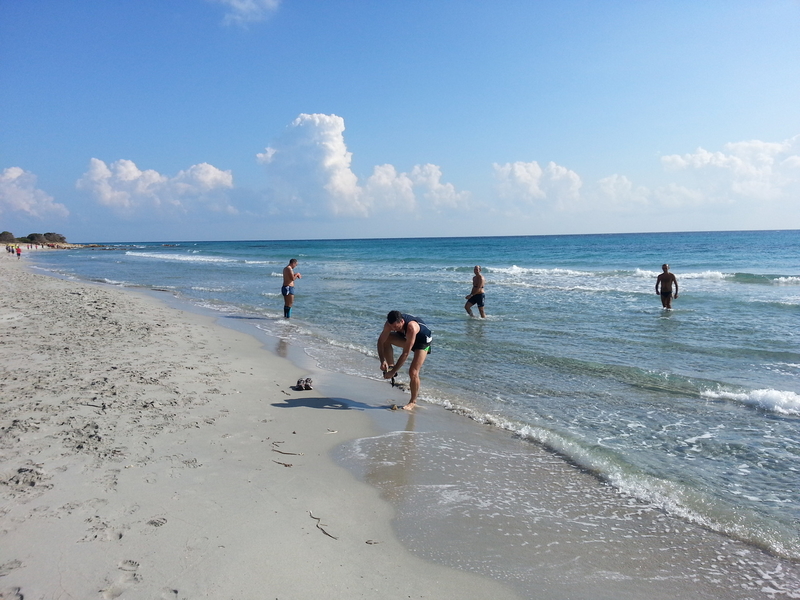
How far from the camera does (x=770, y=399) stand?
21.9 feet

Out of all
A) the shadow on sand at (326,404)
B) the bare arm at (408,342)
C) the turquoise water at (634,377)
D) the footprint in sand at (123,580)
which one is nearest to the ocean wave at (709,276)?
the turquoise water at (634,377)

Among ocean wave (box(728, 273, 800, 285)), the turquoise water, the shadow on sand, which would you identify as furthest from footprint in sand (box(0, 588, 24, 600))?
ocean wave (box(728, 273, 800, 285))

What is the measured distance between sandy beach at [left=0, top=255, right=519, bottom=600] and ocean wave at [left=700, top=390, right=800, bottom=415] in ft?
17.6

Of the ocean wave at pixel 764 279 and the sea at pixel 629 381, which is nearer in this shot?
the sea at pixel 629 381

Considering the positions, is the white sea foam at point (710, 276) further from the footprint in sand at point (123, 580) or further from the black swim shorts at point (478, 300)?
the footprint in sand at point (123, 580)

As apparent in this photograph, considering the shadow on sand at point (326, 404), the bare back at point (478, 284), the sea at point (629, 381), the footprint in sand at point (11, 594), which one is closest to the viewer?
the footprint in sand at point (11, 594)

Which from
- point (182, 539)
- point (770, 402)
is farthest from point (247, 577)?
point (770, 402)

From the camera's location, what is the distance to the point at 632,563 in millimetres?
3455

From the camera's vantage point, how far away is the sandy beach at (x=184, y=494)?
3.06 metres

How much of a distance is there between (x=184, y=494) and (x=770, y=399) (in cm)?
724

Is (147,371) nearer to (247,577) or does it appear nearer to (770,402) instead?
(247,577)

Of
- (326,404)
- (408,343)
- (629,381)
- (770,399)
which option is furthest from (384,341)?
(770,399)

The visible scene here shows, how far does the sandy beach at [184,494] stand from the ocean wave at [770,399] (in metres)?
5.35

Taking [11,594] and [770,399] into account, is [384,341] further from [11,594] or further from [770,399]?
[770,399]
